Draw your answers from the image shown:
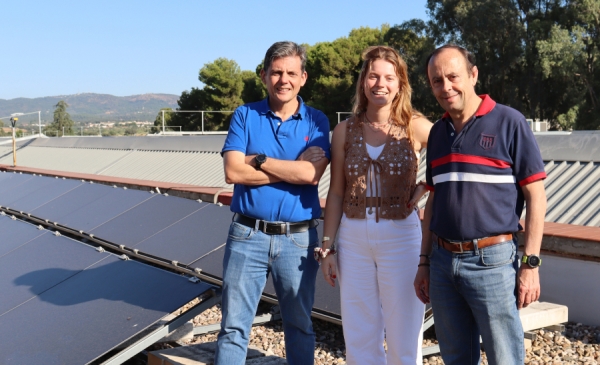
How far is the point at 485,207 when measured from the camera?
2.45 m

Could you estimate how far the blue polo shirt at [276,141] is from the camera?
10.2 ft

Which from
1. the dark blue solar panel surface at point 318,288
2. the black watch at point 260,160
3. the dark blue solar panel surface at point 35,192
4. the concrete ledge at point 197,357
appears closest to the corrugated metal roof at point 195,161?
the dark blue solar panel surface at point 35,192

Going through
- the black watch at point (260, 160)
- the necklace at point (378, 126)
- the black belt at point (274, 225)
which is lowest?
the black belt at point (274, 225)

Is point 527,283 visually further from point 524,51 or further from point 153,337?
point 524,51

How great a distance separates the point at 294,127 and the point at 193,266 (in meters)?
1.22

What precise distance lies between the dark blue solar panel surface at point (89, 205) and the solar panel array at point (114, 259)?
18 millimetres

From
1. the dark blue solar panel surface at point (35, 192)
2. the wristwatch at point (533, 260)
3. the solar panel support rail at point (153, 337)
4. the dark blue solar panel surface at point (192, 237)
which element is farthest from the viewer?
the dark blue solar panel surface at point (35, 192)

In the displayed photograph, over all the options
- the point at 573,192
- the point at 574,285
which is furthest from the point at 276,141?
the point at 573,192

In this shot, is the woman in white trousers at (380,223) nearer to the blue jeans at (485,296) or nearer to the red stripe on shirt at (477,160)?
the blue jeans at (485,296)

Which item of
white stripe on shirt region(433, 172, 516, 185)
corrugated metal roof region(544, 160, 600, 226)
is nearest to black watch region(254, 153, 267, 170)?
white stripe on shirt region(433, 172, 516, 185)

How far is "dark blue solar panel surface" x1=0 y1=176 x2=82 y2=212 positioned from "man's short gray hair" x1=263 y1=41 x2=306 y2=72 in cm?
483

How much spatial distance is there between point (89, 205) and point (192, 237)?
7.55ft

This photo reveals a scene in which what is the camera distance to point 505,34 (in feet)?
124

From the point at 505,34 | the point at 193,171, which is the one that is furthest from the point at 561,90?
the point at 193,171
